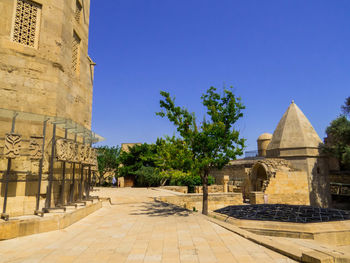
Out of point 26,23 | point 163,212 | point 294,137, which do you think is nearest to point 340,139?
point 294,137

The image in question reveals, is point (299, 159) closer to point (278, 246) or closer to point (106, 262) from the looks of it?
point (278, 246)

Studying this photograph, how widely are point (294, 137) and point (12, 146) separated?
74.1ft

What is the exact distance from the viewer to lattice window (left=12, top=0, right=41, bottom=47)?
8242 mm

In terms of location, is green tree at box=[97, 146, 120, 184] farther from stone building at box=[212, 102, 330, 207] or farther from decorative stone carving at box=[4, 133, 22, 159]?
decorative stone carving at box=[4, 133, 22, 159]

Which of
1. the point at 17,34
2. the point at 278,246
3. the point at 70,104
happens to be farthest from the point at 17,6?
the point at 278,246

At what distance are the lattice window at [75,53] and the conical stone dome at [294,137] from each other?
19286 mm

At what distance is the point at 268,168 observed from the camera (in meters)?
19.4

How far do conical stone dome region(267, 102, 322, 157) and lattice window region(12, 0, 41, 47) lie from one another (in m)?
21.4

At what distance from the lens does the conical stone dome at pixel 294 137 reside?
72.3 feet

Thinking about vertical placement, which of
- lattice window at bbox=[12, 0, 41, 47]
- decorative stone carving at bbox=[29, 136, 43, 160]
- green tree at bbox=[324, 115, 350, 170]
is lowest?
decorative stone carving at bbox=[29, 136, 43, 160]

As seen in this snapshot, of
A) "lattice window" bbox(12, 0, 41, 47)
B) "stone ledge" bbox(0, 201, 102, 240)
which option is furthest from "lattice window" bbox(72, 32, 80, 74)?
"stone ledge" bbox(0, 201, 102, 240)

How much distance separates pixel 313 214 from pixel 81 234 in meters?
8.90

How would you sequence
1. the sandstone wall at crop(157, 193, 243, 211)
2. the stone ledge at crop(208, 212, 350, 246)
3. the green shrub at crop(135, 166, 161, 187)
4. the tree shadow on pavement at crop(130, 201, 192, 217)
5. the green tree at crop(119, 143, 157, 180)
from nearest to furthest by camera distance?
the stone ledge at crop(208, 212, 350, 246) → the tree shadow on pavement at crop(130, 201, 192, 217) → the sandstone wall at crop(157, 193, 243, 211) → the green shrub at crop(135, 166, 161, 187) → the green tree at crop(119, 143, 157, 180)

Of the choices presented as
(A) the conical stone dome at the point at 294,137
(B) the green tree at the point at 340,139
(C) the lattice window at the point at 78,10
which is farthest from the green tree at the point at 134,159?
(B) the green tree at the point at 340,139
